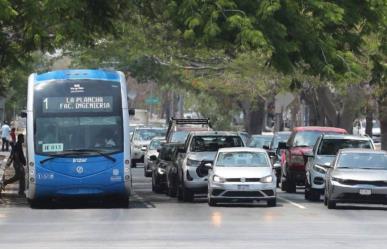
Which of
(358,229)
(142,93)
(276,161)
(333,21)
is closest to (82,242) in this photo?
(358,229)

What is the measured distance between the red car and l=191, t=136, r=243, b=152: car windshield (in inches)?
131

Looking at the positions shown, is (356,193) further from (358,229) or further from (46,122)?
(46,122)

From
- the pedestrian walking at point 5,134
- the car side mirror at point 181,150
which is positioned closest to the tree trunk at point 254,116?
the pedestrian walking at point 5,134

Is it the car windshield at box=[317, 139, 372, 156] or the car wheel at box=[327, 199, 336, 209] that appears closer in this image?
the car wheel at box=[327, 199, 336, 209]

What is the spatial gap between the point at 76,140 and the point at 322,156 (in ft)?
24.6

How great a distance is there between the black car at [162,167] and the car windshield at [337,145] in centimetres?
457

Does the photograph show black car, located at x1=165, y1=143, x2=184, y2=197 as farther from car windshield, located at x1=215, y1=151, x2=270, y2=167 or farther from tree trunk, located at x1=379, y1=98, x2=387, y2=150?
tree trunk, located at x1=379, y1=98, x2=387, y2=150

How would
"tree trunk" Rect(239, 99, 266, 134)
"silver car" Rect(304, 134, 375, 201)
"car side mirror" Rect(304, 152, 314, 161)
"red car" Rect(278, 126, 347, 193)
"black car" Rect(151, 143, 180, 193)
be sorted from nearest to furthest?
"silver car" Rect(304, 134, 375, 201), "car side mirror" Rect(304, 152, 314, 161), "black car" Rect(151, 143, 180, 193), "red car" Rect(278, 126, 347, 193), "tree trunk" Rect(239, 99, 266, 134)

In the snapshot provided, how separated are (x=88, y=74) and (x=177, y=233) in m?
8.42

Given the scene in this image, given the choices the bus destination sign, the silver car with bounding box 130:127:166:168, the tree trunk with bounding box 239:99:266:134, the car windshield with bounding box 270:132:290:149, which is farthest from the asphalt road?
the tree trunk with bounding box 239:99:266:134

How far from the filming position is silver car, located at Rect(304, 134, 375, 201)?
95.9 feet

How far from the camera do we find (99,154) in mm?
25859

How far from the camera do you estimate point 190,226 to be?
68.1ft

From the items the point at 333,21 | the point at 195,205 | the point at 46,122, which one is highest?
the point at 333,21
